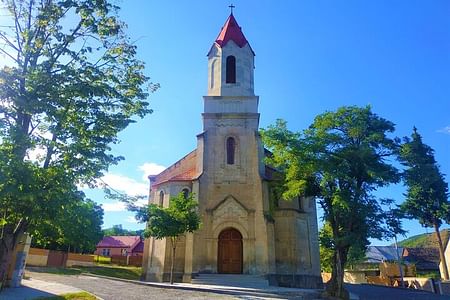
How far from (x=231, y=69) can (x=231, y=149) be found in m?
6.77

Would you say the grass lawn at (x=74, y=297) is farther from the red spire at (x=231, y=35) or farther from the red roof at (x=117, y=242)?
the red roof at (x=117, y=242)

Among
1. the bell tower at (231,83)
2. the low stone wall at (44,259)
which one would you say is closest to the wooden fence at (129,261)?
the low stone wall at (44,259)

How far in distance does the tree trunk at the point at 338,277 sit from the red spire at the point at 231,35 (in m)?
17.0

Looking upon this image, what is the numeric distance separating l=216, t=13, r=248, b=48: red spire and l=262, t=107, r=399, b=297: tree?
10095mm

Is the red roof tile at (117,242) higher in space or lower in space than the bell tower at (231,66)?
lower

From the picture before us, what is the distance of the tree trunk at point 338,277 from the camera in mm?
19344

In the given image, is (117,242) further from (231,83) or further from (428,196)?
(428,196)

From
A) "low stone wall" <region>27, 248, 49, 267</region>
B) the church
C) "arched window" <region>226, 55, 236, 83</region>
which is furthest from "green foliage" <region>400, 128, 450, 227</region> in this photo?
"low stone wall" <region>27, 248, 49, 267</region>

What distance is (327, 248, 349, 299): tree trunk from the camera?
1934cm

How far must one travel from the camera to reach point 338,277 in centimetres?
1966

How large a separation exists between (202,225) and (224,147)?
227 inches

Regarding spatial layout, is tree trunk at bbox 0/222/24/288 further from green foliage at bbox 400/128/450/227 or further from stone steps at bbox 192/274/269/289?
green foliage at bbox 400/128/450/227

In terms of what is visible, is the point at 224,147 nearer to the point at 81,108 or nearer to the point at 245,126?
the point at 245,126

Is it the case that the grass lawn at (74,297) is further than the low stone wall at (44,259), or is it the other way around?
the low stone wall at (44,259)
